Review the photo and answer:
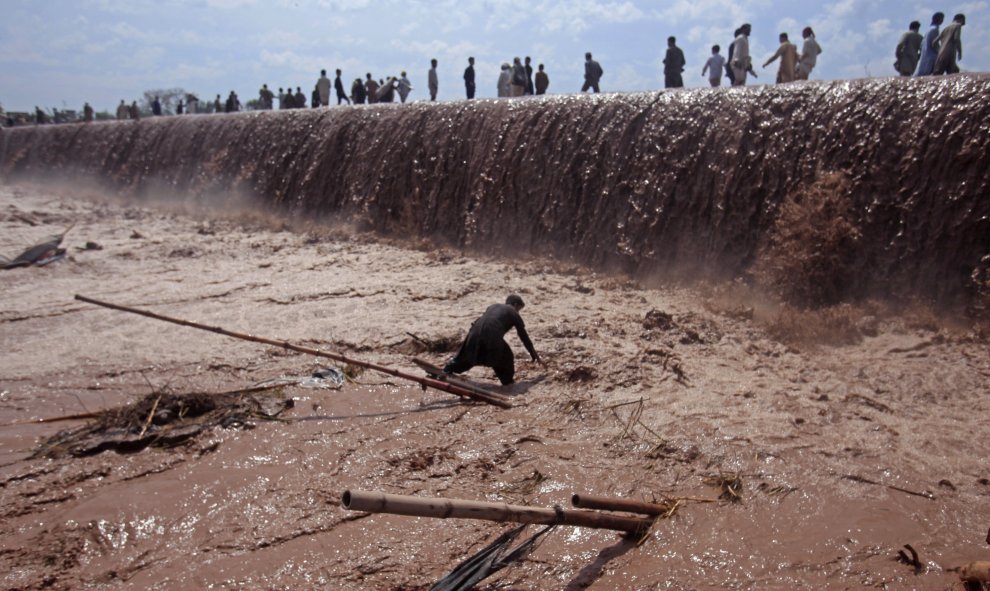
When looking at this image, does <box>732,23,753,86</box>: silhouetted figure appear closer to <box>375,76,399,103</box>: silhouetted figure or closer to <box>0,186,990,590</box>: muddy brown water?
<box>0,186,990,590</box>: muddy brown water

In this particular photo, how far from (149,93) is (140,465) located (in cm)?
4001

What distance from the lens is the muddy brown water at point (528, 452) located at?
3.79 m

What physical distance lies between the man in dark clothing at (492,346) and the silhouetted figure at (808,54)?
6778 millimetres

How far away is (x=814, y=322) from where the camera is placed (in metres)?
6.97

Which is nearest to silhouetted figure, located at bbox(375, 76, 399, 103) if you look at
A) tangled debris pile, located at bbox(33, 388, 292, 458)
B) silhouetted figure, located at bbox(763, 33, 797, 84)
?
silhouetted figure, located at bbox(763, 33, 797, 84)

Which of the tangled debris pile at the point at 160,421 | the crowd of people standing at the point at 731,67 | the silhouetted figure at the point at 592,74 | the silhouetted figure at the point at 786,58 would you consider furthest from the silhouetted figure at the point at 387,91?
the tangled debris pile at the point at 160,421

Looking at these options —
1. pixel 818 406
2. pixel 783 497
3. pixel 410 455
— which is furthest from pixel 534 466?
pixel 818 406

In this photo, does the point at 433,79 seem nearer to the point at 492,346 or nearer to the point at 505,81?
the point at 505,81

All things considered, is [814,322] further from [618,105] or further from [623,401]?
[618,105]

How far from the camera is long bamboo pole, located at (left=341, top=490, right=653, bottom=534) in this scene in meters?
2.74

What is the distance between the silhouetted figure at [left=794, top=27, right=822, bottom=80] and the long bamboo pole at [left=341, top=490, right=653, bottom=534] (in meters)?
8.53

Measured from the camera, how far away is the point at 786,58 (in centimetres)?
1014

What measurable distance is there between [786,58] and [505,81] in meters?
5.88

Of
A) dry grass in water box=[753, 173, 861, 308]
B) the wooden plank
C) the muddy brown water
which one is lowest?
the muddy brown water
